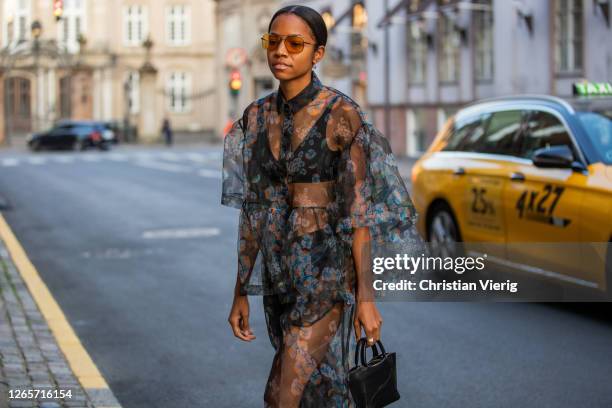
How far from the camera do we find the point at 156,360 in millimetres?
7965

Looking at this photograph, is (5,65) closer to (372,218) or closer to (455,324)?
(455,324)

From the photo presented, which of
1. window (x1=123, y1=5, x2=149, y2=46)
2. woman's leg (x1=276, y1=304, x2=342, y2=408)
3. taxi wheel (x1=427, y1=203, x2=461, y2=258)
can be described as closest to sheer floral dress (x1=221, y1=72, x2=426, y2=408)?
woman's leg (x1=276, y1=304, x2=342, y2=408)

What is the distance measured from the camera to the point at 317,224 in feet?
14.6

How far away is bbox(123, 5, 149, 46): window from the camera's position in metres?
73.9

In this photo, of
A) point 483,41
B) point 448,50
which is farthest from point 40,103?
point 483,41

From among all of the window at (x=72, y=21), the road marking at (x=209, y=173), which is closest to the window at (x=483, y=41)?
the road marking at (x=209, y=173)

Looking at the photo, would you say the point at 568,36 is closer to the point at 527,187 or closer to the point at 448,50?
the point at 448,50

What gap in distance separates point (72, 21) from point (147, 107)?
398 inches

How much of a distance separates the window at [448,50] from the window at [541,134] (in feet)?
82.5

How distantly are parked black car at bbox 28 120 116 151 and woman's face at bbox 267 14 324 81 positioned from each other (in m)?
51.3

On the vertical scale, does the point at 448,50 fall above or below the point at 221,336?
above

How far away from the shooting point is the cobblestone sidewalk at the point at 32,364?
6.46 m

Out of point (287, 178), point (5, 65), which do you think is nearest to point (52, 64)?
point (5, 65)

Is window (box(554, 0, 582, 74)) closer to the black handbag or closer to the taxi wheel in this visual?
the taxi wheel
